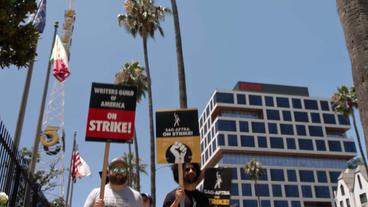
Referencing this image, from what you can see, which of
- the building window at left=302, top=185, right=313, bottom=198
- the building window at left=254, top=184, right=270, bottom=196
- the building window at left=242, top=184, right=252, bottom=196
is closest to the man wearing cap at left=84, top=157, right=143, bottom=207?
the building window at left=242, top=184, right=252, bottom=196

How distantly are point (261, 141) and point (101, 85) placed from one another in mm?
86788

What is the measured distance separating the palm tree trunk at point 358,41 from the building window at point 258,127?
87.2 m

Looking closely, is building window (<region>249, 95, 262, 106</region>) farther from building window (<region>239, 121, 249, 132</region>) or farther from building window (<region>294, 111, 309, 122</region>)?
building window (<region>294, 111, 309, 122</region>)

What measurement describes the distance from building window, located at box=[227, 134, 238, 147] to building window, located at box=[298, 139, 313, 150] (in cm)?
1534

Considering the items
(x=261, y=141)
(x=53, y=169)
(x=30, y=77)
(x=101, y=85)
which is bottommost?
(x=101, y=85)

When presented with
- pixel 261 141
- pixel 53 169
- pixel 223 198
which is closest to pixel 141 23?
pixel 53 169

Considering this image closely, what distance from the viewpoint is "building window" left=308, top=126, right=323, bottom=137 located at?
9544 cm

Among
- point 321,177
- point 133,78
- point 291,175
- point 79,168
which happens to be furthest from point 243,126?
point 79,168

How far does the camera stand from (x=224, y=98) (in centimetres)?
9131

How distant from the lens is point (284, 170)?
289 ft

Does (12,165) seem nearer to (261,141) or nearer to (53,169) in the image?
(53,169)

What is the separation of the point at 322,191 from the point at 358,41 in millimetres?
90250

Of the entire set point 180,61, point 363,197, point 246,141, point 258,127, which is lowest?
point 180,61

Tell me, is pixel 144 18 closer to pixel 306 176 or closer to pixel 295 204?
pixel 295 204
